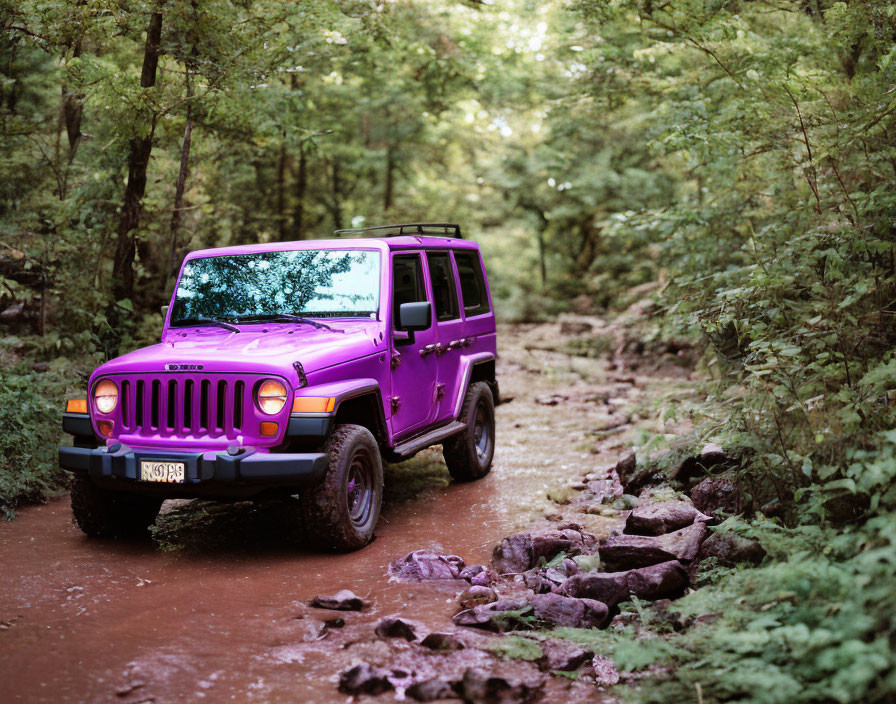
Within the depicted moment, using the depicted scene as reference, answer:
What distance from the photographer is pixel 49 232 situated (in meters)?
10.0

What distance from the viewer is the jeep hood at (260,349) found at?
17.3ft

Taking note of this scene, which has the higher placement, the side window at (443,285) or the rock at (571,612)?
the side window at (443,285)

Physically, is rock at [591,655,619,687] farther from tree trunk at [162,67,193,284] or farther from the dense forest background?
tree trunk at [162,67,193,284]

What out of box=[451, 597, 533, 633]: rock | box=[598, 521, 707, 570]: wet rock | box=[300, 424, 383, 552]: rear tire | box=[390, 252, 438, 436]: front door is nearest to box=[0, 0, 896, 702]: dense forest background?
box=[598, 521, 707, 570]: wet rock

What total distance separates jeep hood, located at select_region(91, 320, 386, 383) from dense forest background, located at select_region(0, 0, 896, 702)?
208 cm

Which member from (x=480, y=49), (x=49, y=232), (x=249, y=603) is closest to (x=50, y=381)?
(x=49, y=232)

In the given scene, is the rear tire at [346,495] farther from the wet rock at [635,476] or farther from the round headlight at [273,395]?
the wet rock at [635,476]

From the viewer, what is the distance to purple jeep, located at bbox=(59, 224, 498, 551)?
520 cm

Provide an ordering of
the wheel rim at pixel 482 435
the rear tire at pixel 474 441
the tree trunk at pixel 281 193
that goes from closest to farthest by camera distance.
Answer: the rear tire at pixel 474 441 → the wheel rim at pixel 482 435 → the tree trunk at pixel 281 193

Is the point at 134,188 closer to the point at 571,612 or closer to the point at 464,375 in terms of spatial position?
the point at 464,375

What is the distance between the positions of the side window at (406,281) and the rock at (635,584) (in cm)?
270

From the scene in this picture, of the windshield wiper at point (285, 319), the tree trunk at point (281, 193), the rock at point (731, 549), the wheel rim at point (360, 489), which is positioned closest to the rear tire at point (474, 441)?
the wheel rim at point (360, 489)

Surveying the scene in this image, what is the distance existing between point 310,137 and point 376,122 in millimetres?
8879

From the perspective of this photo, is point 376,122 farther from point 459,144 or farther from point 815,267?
point 815,267
